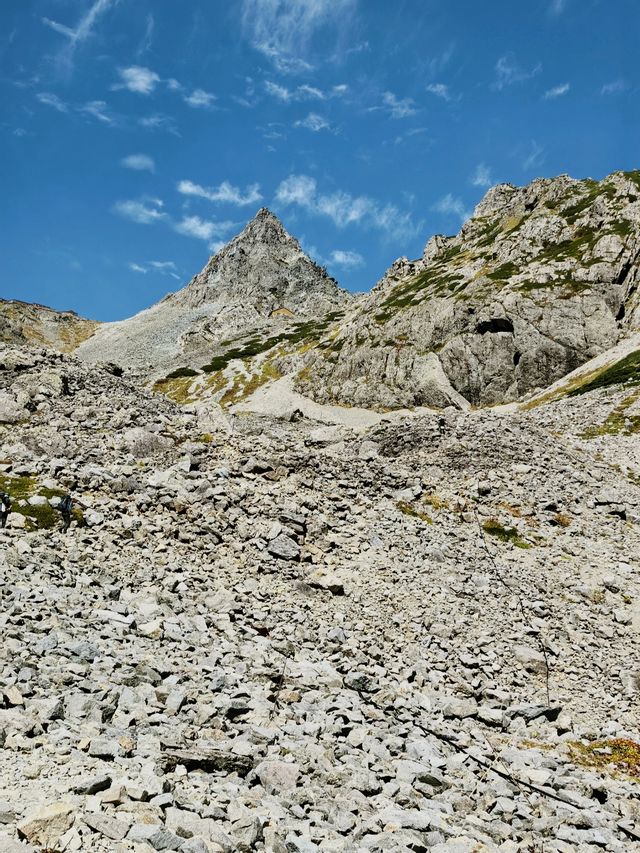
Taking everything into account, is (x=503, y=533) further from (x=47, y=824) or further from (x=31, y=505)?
(x=47, y=824)

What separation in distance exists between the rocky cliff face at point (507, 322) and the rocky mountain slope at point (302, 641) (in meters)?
89.1

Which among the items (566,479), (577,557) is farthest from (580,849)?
(566,479)

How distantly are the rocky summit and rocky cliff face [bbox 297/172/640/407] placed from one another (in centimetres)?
7911

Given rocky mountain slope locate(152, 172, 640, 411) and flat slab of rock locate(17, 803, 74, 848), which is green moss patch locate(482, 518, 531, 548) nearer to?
flat slab of rock locate(17, 803, 74, 848)

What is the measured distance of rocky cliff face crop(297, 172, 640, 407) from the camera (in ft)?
375

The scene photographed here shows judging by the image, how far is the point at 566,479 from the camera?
29672 millimetres

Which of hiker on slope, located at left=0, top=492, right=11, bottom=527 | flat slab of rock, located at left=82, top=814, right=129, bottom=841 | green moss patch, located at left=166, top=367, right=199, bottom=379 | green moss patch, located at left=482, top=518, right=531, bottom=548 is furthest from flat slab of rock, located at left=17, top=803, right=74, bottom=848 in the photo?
green moss patch, located at left=166, top=367, right=199, bottom=379

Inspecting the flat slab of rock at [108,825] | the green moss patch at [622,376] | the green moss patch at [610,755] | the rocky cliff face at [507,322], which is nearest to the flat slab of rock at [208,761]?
the flat slab of rock at [108,825]

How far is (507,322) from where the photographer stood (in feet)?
392

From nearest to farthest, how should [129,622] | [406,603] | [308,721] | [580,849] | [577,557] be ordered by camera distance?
1. [580,849]
2. [308,721]
3. [129,622]
4. [406,603]
5. [577,557]

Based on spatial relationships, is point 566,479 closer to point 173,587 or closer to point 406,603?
point 406,603

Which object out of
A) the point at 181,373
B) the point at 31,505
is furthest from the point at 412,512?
the point at 181,373

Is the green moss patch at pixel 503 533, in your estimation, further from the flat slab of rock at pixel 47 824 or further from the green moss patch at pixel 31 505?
the flat slab of rock at pixel 47 824

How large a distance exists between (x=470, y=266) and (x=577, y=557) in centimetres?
15921
